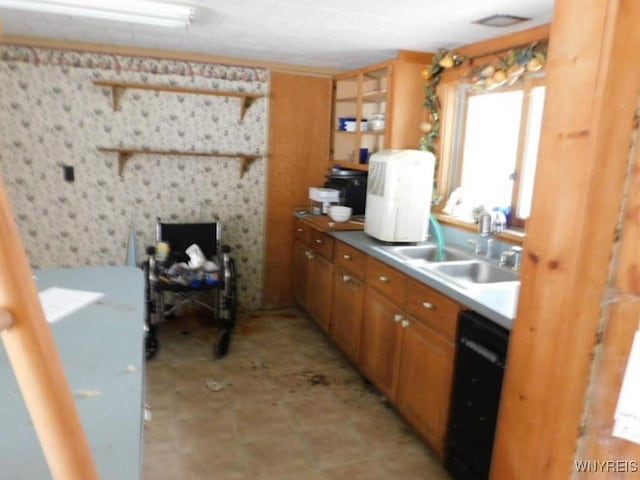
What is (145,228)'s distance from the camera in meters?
4.00

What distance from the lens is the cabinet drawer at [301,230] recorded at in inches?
155

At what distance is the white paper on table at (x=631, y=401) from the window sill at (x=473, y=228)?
1.74 metres

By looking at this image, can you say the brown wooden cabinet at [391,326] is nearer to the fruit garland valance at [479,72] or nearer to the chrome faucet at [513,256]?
the chrome faucet at [513,256]

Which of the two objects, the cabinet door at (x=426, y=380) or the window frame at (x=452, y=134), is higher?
the window frame at (x=452, y=134)

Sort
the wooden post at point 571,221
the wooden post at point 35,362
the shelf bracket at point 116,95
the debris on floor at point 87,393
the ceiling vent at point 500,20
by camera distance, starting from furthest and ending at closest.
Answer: the shelf bracket at point 116,95 → the ceiling vent at point 500,20 → the debris on floor at point 87,393 → the wooden post at point 571,221 → the wooden post at point 35,362

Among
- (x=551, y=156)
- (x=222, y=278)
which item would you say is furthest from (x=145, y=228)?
(x=551, y=156)

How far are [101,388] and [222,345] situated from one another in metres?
2.19

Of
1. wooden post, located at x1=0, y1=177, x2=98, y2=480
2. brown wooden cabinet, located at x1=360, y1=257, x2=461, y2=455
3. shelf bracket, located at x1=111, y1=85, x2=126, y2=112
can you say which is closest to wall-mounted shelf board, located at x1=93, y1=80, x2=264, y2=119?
shelf bracket, located at x1=111, y1=85, x2=126, y2=112

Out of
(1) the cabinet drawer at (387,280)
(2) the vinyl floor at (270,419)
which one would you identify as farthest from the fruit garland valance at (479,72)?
(2) the vinyl floor at (270,419)

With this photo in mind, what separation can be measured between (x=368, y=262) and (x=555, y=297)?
2.05 metres

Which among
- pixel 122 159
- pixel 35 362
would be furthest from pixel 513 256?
pixel 122 159

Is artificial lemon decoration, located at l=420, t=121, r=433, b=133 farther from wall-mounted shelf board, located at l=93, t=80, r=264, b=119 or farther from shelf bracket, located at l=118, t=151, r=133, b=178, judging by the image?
shelf bracket, located at l=118, t=151, r=133, b=178

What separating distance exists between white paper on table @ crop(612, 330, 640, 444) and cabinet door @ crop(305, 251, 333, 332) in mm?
2662

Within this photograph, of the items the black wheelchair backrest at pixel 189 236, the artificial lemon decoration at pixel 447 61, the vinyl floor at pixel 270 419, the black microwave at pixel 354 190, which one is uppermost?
the artificial lemon decoration at pixel 447 61
